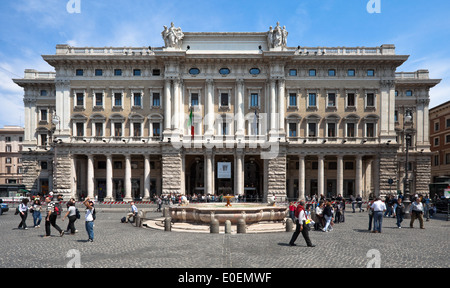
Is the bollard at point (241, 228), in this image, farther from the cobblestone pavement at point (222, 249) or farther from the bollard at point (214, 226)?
the bollard at point (214, 226)

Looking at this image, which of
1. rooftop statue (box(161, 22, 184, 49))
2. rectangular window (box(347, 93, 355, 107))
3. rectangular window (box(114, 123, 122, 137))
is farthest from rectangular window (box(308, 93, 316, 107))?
rectangular window (box(114, 123, 122, 137))

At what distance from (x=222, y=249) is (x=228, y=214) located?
4.86 meters

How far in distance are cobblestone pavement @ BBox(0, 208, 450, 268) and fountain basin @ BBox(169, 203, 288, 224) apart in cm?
169

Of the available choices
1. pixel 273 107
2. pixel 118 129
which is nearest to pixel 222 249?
pixel 273 107

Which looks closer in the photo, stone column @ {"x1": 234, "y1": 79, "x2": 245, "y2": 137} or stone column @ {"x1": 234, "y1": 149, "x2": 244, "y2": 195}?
stone column @ {"x1": 234, "y1": 149, "x2": 244, "y2": 195}

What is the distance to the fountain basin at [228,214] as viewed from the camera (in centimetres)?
1578

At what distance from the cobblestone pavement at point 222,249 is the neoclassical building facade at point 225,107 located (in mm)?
22808

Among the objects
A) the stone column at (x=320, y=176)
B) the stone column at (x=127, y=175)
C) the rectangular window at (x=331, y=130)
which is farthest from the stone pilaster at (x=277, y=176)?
the stone column at (x=127, y=175)

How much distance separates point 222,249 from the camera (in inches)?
432

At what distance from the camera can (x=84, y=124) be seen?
38.9 metres

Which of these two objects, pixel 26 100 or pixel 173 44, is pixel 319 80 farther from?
pixel 26 100

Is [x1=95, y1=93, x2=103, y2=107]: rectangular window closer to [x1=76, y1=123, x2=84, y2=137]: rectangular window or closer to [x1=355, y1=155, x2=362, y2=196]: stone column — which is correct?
[x1=76, y1=123, x2=84, y2=137]: rectangular window

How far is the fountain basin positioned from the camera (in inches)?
621

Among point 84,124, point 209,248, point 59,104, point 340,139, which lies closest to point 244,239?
point 209,248
